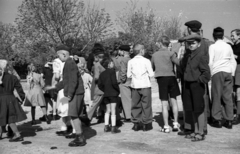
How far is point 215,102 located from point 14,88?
176 inches

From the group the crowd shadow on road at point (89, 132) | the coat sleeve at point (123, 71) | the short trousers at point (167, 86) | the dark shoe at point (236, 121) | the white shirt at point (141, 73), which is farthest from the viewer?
the coat sleeve at point (123, 71)

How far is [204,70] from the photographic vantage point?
19.9 feet

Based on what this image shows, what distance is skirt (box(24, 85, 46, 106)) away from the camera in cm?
886

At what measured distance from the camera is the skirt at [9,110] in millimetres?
6590

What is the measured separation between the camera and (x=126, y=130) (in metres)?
7.42

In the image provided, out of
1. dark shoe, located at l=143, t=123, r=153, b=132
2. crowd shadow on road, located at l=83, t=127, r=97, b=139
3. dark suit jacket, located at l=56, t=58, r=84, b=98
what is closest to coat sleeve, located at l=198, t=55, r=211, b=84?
dark shoe, located at l=143, t=123, r=153, b=132

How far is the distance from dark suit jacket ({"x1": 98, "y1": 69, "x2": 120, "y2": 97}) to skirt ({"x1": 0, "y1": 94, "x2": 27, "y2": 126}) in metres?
1.88

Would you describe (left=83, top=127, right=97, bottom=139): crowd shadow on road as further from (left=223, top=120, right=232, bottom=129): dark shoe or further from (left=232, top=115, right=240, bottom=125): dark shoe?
(left=232, top=115, right=240, bottom=125): dark shoe

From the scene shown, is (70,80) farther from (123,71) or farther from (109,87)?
(123,71)

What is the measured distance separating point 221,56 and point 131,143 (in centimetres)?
285

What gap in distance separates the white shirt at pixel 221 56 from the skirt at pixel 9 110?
4.34 m

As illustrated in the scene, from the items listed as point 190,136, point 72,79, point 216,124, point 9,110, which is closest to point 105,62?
point 72,79

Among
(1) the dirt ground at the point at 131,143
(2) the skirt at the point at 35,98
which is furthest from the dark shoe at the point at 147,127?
(2) the skirt at the point at 35,98

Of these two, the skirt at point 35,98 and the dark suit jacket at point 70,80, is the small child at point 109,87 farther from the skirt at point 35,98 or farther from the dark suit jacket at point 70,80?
the skirt at point 35,98
